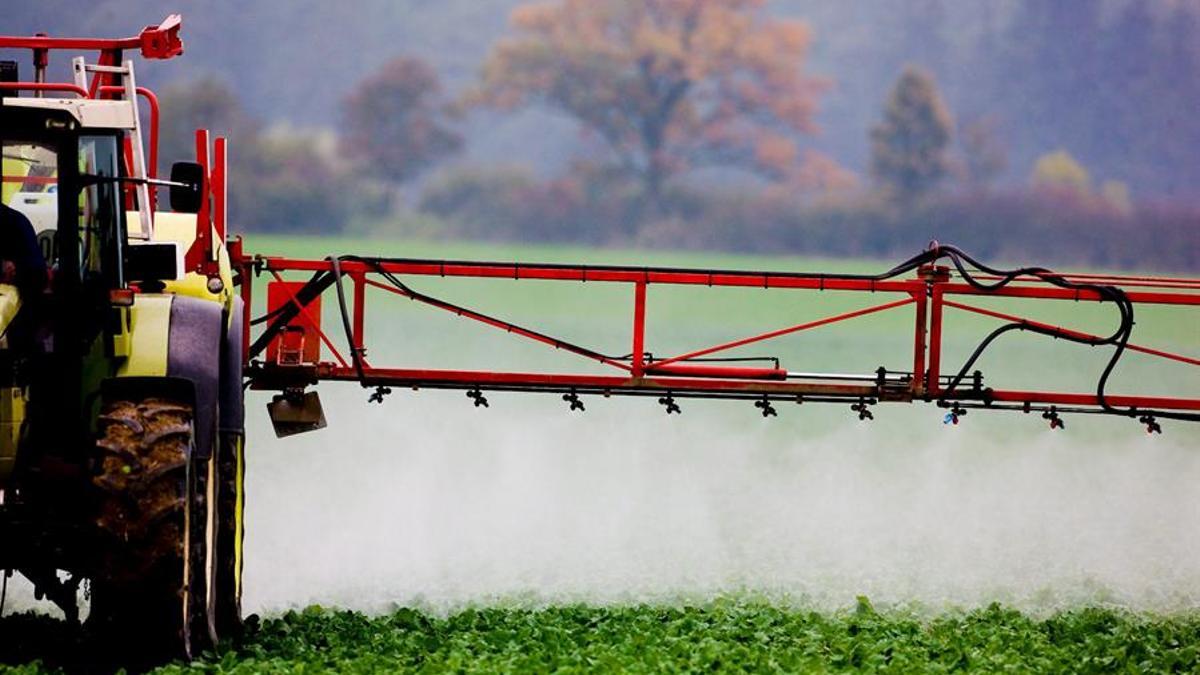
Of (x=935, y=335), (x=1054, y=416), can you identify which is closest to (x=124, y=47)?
(x=935, y=335)

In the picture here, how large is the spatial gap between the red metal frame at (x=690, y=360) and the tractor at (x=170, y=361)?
0.01 m

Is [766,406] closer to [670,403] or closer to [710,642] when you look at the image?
[670,403]

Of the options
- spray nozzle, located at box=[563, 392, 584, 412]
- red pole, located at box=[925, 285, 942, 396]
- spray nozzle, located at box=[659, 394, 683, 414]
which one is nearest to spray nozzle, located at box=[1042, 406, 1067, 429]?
red pole, located at box=[925, 285, 942, 396]

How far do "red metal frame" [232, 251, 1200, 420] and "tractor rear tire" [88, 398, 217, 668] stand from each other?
2010 mm

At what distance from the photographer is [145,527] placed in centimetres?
732

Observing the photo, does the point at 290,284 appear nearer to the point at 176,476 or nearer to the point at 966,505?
the point at 176,476

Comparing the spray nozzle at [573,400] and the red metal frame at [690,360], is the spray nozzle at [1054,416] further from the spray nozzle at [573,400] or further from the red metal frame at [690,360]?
the spray nozzle at [573,400]

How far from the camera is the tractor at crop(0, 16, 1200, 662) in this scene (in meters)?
7.45

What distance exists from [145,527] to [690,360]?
3332 millimetres

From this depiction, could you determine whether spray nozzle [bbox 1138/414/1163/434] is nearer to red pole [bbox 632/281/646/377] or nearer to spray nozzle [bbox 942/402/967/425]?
spray nozzle [bbox 942/402/967/425]

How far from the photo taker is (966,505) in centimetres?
1308

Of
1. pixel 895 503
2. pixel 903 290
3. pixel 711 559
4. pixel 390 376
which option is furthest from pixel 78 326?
pixel 895 503

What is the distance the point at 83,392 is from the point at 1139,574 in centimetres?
677

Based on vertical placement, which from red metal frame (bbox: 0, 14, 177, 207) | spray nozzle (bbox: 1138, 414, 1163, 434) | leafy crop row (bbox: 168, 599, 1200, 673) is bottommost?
leafy crop row (bbox: 168, 599, 1200, 673)
